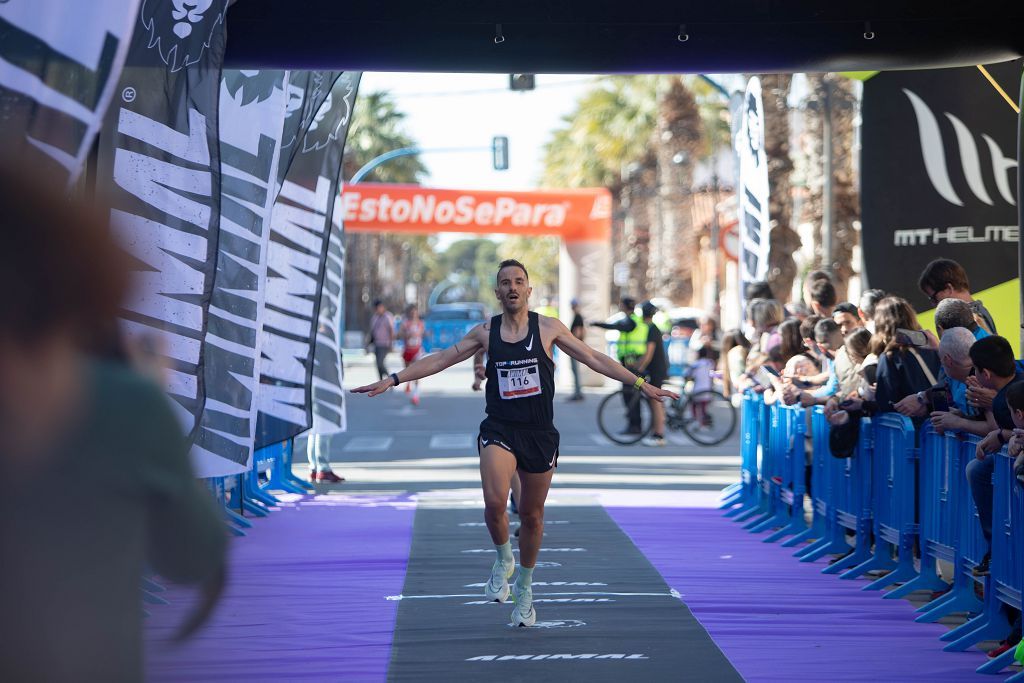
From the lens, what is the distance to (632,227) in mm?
74938

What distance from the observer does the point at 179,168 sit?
845 cm

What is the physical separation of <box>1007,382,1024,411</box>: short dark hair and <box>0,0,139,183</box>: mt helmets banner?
13.5ft

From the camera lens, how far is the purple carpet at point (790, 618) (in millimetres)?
7191

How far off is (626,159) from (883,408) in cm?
4990

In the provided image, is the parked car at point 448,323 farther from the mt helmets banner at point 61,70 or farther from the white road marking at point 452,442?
the mt helmets banner at point 61,70

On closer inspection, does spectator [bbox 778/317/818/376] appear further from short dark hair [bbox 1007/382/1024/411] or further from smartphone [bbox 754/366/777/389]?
short dark hair [bbox 1007/382/1024/411]

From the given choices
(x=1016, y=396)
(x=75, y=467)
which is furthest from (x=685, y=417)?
(x=75, y=467)

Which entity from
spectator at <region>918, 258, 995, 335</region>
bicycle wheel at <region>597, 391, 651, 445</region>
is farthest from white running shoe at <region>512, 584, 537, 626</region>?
bicycle wheel at <region>597, 391, 651, 445</region>

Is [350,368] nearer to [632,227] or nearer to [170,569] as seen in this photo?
[632,227]

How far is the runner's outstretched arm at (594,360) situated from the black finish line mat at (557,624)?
1.32 metres

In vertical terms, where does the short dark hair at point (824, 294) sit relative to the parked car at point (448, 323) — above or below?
below

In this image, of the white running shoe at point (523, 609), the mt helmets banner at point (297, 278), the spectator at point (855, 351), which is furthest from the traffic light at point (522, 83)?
the white running shoe at point (523, 609)

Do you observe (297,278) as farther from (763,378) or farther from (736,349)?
(736,349)

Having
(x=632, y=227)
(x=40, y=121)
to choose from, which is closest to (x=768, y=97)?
(x=40, y=121)
